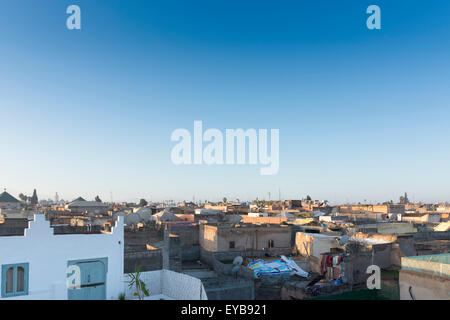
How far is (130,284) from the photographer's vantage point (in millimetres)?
13414

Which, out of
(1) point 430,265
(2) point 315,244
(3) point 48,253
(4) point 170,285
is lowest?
(2) point 315,244

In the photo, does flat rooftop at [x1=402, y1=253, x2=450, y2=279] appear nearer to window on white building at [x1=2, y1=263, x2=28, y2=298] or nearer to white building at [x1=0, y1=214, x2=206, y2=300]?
white building at [x1=0, y1=214, x2=206, y2=300]

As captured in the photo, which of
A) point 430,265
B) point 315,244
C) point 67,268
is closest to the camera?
point 67,268

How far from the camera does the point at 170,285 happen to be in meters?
13.9

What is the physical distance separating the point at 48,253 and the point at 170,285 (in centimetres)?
458

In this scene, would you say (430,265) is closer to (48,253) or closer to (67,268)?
(67,268)

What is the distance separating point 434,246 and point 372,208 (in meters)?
44.7

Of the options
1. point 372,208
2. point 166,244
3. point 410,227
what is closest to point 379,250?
point 166,244

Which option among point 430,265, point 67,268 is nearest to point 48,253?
point 67,268

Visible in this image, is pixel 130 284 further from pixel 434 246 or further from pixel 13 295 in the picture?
pixel 434 246

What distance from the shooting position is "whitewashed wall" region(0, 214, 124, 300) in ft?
36.4

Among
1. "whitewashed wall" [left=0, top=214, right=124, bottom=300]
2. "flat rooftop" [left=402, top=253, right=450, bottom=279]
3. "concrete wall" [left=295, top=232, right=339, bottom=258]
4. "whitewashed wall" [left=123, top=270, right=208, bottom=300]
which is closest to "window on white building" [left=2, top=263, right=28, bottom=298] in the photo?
"whitewashed wall" [left=0, top=214, right=124, bottom=300]

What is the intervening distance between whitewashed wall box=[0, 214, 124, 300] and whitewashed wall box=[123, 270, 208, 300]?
1363 millimetres

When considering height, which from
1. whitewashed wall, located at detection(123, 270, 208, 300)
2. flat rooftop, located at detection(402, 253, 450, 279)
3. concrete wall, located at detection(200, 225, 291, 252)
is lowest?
concrete wall, located at detection(200, 225, 291, 252)
